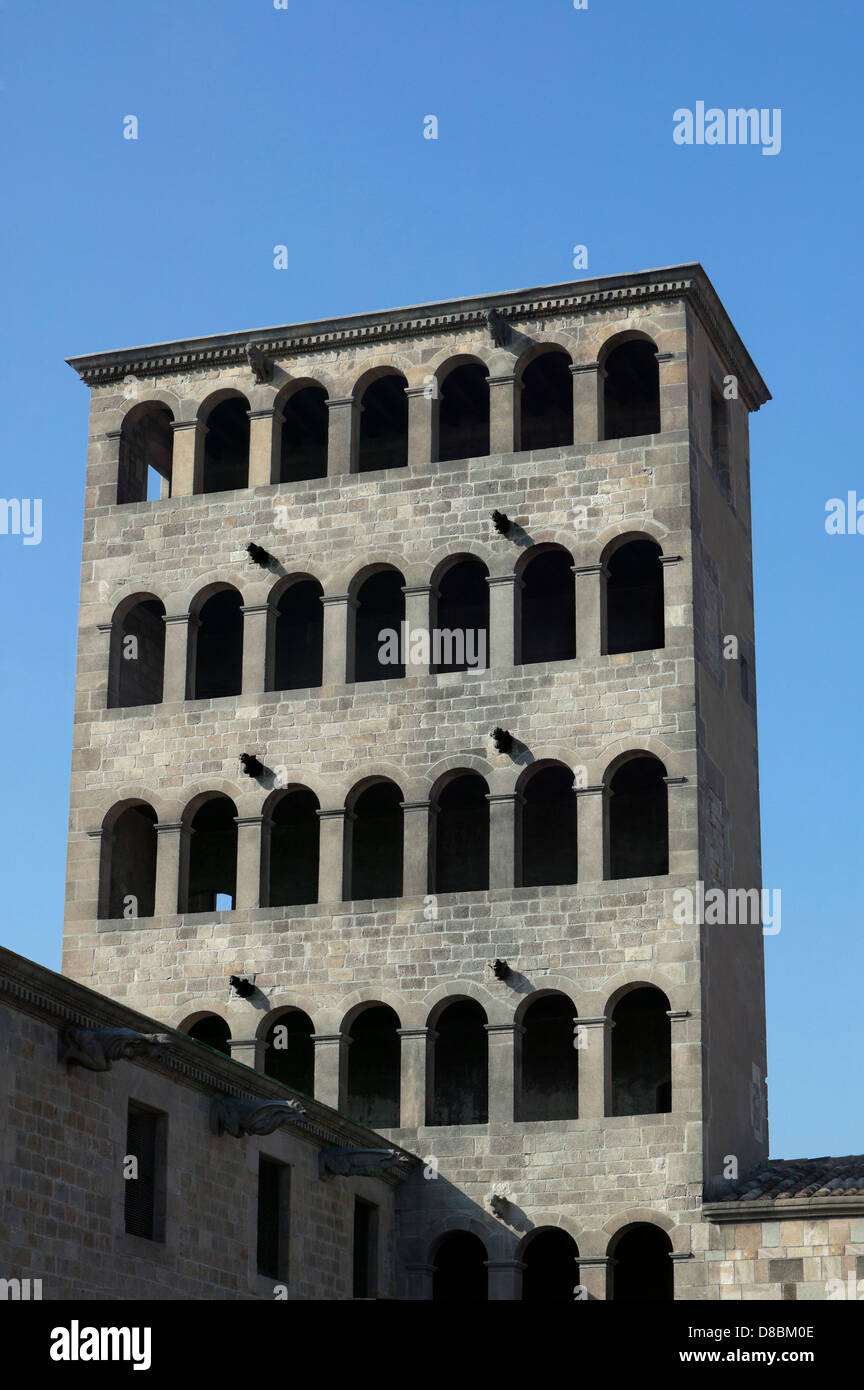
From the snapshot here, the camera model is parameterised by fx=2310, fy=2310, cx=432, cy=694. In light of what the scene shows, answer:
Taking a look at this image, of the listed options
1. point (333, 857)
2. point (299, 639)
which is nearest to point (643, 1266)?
point (333, 857)

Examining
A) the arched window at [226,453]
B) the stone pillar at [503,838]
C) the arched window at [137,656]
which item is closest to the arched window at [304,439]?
the arched window at [226,453]

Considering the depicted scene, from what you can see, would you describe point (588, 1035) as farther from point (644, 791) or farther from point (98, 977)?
point (98, 977)

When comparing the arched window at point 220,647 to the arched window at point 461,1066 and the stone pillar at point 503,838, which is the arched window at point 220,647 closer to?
the stone pillar at point 503,838

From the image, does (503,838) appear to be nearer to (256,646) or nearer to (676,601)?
(676,601)

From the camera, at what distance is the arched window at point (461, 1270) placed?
37.0 m

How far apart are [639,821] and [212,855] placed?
298 inches

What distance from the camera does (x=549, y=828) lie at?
1554 inches

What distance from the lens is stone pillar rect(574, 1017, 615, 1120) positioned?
35125 mm

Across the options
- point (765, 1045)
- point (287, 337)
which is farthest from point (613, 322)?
point (765, 1045)

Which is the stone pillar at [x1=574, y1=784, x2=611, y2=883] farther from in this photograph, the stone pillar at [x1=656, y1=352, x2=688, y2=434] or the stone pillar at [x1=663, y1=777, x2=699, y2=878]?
the stone pillar at [x1=656, y1=352, x2=688, y2=434]

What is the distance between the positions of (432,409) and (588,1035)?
36.9 ft

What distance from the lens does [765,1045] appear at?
39.3 meters

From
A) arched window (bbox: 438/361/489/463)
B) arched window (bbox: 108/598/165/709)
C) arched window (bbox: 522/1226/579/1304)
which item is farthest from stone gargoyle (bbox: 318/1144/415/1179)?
arched window (bbox: 438/361/489/463)

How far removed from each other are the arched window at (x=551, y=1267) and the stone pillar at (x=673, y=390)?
43.6ft
